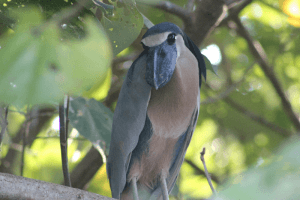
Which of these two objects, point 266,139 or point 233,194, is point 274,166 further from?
point 266,139

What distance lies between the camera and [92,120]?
4.92 feet

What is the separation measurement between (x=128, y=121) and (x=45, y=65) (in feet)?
2.99

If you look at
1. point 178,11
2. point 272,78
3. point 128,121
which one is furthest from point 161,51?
point 272,78

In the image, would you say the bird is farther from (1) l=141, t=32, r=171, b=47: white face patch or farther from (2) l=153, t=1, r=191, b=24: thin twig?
(2) l=153, t=1, r=191, b=24: thin twig

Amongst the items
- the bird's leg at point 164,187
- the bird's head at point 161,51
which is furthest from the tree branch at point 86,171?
the bird's head at point 161,51

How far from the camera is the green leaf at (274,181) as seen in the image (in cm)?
21

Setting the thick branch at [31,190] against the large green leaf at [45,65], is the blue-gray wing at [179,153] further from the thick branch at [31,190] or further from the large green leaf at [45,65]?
the large green leaf at [45,65]

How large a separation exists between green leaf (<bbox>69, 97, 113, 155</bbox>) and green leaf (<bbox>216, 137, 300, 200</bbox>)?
122 centimetres

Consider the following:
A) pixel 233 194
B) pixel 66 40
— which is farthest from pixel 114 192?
pixel 233 194

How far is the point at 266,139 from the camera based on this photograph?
2736mm

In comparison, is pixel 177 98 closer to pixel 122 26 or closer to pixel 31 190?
pixel 122 26

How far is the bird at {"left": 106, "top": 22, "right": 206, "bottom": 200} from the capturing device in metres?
1.27

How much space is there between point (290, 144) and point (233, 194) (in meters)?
0.06

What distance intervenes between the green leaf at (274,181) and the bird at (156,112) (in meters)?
0.95
